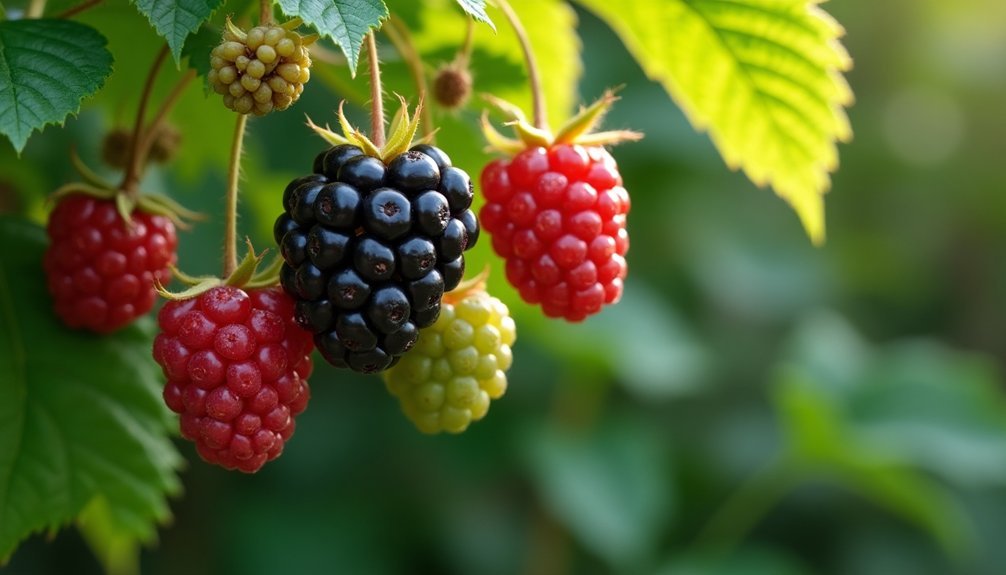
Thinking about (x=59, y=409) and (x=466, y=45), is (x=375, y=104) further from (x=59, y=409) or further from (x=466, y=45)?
(x=59, y=409)

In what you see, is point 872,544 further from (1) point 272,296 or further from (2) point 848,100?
(1) point 272,296

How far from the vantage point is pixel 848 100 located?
73.2 inches

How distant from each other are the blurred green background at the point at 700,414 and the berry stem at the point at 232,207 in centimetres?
148

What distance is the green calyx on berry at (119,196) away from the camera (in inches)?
65.9

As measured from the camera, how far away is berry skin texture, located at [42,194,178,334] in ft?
5.48

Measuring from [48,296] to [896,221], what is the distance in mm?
4911

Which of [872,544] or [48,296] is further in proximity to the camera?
[872,544]

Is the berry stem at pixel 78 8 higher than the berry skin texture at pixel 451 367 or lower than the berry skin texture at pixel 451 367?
higher

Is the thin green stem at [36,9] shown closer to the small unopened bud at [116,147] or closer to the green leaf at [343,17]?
the small unopened bud at [116,147]

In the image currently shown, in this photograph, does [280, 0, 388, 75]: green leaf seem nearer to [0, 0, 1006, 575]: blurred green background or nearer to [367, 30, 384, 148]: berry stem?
[367, 30, 384, 148]: berry stem

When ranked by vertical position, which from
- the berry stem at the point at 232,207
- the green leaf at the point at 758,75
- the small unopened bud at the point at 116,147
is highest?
the green leaf at the point at 758,75

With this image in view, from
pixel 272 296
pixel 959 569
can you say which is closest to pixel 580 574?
pixel 959 569

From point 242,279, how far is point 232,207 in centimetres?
11

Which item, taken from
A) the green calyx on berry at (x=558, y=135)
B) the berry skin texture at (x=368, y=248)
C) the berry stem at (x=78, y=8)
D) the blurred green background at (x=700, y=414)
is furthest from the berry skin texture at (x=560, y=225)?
the blurred green background at (x=700, y=414)
